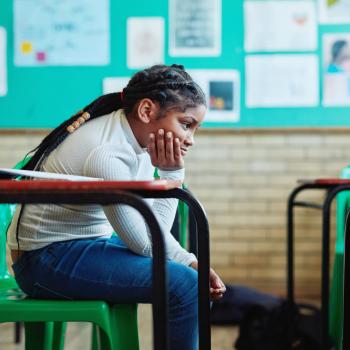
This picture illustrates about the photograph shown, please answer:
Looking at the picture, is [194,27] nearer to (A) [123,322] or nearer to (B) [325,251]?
(B) [325,251]

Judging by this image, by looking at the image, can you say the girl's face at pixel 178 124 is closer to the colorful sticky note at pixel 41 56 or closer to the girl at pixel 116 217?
the girl at pixel 116 217

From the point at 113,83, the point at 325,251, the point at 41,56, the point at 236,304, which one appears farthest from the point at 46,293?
the point at 41,56

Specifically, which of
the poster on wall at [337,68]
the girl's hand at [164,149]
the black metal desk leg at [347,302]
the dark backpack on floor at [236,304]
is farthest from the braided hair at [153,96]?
the poster on wall at [337,68]

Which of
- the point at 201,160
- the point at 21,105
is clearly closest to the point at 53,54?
the point at 21,105

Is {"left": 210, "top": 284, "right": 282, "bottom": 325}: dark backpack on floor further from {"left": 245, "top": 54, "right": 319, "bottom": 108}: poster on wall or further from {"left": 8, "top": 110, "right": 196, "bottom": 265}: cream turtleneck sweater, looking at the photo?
{"left": 8, "top": 110, "right": 196, "bottom": 265}: cream turtleneck sweater

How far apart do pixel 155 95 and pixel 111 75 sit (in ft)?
6.94

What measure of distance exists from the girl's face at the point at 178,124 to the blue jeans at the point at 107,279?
1.09 ft

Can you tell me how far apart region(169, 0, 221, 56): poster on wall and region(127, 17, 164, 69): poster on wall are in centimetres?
7

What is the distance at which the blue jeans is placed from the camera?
56.4 inches

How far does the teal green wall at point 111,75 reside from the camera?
371 cm

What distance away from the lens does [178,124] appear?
1694 millimetres

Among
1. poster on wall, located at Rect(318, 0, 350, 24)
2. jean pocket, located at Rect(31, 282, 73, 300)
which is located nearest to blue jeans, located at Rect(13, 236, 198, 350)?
jean pocket, located at Rect(31, 282, 73, 300)

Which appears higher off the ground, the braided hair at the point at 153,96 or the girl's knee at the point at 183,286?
the braided hair at the point at 153,96

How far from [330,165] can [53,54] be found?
169cm
